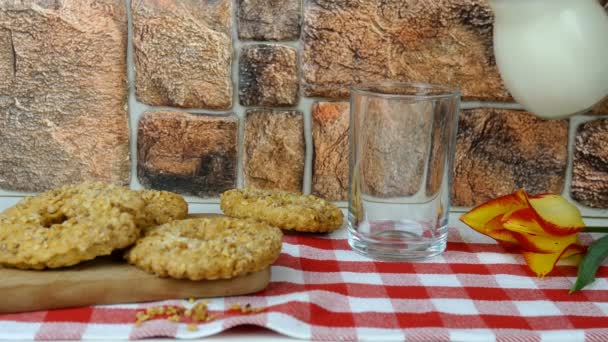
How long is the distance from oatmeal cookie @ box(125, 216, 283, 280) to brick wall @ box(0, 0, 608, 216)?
307 millimetres

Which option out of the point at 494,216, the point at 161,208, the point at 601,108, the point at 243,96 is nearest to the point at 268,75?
the point at 243,96

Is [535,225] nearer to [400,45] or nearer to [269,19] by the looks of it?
[400,45]

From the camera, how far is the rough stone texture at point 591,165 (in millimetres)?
1177

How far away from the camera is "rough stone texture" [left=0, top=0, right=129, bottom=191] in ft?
3.82

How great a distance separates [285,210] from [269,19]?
0.98ft

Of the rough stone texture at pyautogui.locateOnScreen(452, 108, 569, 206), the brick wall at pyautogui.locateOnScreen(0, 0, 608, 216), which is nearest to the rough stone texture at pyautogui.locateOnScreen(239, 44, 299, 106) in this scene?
the brick wall at pyautogui.locateOnScreen(0, 0, 608, 216)

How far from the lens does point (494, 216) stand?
1042mm

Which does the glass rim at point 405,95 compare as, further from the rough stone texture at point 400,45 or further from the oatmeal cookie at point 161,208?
the oatmeal cookie at point 161,208

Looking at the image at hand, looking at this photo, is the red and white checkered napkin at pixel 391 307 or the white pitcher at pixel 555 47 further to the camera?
the white pitcher at pixel 555 47

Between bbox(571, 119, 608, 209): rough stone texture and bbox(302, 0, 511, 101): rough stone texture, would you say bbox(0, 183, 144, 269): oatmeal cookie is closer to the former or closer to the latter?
bbox(302, 0, 511, 101): rough stone texture

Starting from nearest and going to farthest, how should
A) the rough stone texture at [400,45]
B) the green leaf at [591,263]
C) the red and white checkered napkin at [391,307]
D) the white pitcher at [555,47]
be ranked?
the red and white checkered napkin at [391,307], the green leaf at [591,263], the white pitcher at [555,47], the rough stone texture at [400,45]

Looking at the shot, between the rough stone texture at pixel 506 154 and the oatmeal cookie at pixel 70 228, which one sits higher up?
the rough stone texture at pixel 506 154

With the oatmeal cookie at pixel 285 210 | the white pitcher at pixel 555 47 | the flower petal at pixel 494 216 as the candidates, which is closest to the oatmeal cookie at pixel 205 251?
the oatmeal cookie at pixel 285 210

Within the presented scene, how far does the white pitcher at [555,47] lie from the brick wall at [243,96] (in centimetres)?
11
